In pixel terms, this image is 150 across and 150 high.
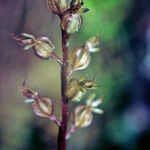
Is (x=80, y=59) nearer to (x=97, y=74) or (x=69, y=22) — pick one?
(x=69, y=22)

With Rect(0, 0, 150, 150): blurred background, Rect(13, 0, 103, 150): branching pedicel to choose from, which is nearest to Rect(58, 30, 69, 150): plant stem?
Rect(13, 0, 103, 150): branching pedicel

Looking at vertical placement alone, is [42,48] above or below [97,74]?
above

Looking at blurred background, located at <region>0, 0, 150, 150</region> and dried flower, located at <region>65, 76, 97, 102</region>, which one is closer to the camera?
dried flower, located at <region>65, 76, 97, 102</region>

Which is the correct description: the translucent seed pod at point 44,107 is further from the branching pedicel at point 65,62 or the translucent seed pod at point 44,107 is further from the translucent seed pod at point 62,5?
the translucent seed pod at point 62,5

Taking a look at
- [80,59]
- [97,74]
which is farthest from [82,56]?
[97,74]

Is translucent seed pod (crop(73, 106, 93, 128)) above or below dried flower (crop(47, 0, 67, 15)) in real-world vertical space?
below

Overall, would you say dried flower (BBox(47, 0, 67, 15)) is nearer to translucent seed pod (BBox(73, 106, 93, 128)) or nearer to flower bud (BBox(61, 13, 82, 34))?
flower bud (BBox(61, 13, 82, 34))

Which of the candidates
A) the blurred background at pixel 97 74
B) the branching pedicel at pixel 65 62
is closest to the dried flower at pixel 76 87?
the branching pedicel at pixel 65 62
